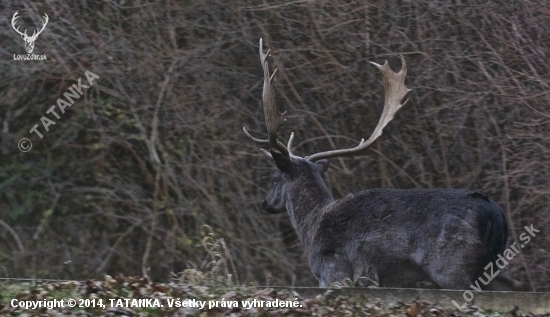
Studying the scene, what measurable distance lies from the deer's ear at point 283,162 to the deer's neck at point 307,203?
0.14 metres

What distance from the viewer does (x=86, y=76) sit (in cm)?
1180

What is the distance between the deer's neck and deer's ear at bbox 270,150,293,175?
0.45ft

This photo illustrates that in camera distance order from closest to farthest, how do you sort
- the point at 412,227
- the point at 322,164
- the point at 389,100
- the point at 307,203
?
the point at 412,227, the point at 307,203, the point at 389,100, the point at 322,164

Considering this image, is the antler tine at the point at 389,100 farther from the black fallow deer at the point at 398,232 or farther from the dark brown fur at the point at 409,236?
the dark brown fur at the point at 409,236

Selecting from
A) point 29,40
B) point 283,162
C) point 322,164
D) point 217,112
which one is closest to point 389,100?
point 322,164

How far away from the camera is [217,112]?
11773 millimetres

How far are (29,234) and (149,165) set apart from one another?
55.8 inches

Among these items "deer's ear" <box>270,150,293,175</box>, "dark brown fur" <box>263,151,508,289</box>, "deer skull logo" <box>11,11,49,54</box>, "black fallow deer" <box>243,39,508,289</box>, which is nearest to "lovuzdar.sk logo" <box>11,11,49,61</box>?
"deer skull logo" <box>11,11,49,54</box>

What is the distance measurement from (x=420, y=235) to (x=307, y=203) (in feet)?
4.64

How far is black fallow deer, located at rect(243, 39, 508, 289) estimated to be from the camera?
9055mm

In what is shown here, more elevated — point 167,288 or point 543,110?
point 543,110

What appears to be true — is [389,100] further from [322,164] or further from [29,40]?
[29,40]

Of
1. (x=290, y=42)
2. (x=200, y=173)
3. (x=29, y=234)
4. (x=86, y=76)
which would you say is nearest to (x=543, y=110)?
(x=290, y=42)

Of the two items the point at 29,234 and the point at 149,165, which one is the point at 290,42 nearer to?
the point at 149,165
